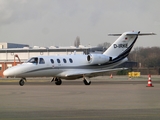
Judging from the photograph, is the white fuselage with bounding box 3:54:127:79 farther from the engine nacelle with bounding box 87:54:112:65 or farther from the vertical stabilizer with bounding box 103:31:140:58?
the vertical stabilizer with bounding box 103:31:140:58

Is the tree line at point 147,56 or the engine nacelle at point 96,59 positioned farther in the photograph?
the tree line at point 147,56

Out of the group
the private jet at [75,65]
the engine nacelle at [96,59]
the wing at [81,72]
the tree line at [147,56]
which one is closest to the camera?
the private jet at [75,65]


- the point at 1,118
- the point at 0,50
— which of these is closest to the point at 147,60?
the point at 0,50

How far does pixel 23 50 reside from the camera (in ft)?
278

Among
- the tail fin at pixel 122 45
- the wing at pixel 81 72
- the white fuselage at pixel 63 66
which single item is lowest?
the wing at pixel 81 72

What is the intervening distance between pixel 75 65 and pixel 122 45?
5231 millimetres

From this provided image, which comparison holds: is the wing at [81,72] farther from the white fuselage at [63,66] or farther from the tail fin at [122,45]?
the tail fin at [122,45]

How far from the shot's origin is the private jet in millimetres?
35406

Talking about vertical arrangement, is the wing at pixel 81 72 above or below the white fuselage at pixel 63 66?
below

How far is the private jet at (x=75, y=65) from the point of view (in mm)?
35406

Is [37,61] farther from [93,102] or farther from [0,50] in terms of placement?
[0,50]

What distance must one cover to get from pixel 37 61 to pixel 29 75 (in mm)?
1487

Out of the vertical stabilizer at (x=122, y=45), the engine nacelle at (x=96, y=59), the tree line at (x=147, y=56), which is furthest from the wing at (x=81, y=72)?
the tree line at (x=147, y=56)

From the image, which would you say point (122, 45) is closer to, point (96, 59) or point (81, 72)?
point (96, 59)
